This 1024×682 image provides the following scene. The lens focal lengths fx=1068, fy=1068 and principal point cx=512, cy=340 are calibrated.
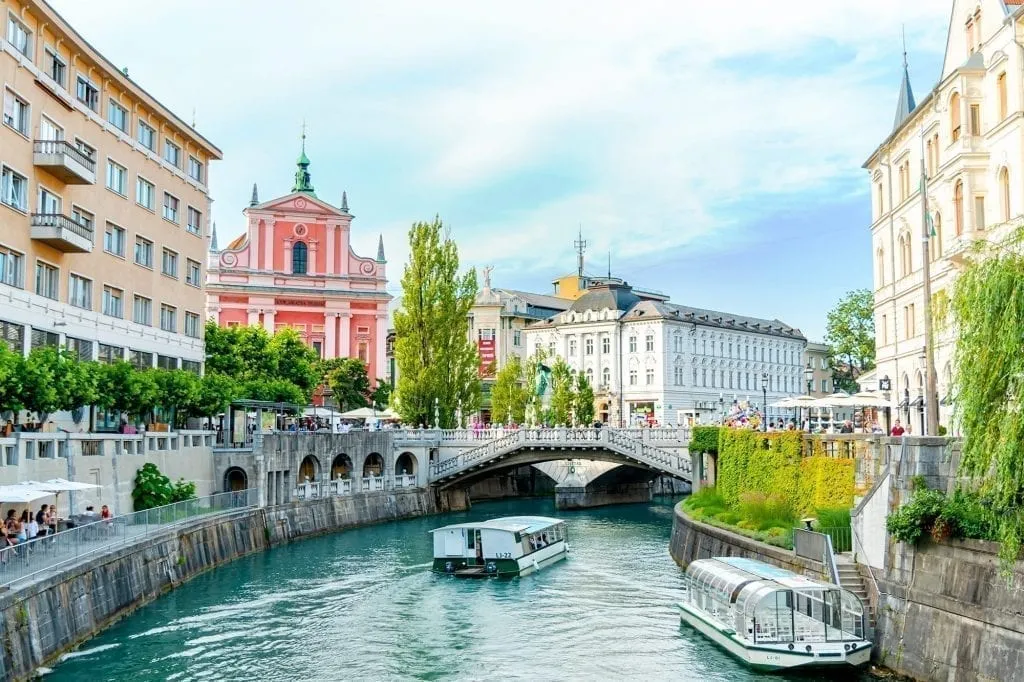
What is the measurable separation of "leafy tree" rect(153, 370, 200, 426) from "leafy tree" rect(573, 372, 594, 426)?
166 feet

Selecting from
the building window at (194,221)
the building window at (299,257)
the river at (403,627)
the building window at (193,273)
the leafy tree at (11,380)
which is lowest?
the river at (403,627)

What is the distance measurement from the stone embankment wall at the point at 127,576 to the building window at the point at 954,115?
3579 cm

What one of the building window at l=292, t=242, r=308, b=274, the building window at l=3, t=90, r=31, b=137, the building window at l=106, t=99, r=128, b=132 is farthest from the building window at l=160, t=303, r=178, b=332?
the building window at l=292, t=242, r=308, b=274

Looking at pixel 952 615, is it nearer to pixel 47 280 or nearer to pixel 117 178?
pixel 47 280

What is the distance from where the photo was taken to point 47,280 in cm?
4722

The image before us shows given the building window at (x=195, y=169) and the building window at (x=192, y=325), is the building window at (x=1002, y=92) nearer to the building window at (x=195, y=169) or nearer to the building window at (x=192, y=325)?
the building window at (x=195, y=169)

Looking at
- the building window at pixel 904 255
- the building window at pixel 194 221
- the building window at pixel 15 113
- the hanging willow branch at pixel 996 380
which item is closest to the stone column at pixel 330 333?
the building window at pixel 194 221

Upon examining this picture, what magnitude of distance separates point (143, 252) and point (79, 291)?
22.4 feet

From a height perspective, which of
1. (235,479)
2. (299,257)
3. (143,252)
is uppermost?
(299,257)

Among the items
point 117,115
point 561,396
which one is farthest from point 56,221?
point 561,396

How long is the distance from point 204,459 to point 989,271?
141 ft

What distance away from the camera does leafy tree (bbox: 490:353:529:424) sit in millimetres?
96938

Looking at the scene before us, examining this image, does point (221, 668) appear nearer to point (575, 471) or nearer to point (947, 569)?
point (947, 569)

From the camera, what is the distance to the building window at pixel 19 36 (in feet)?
141
